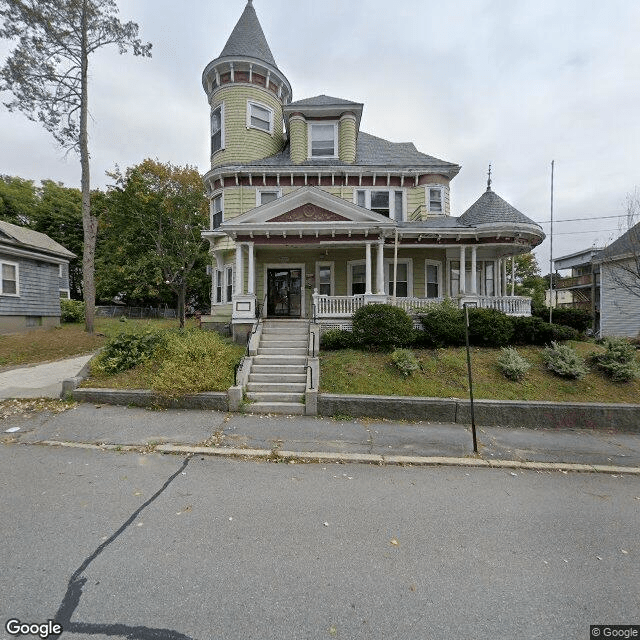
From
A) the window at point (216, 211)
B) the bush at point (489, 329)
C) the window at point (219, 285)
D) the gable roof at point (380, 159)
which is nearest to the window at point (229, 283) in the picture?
the window at point (219, 285)

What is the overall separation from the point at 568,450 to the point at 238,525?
5691 millimetres

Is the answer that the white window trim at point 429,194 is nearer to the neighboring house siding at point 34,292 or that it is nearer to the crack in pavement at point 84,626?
the crack in pavement at point 84,626

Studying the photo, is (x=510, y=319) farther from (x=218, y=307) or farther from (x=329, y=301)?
(x=218, y=307)

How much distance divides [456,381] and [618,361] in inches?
168

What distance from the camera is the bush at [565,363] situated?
798 centimetres

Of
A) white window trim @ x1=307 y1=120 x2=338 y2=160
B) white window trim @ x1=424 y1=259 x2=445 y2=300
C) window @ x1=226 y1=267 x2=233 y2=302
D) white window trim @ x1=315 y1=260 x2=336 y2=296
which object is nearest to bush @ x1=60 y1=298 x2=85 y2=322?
window @ x1=226 y1=267 x2=233 y2=302

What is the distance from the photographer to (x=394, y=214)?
15258 millimetres

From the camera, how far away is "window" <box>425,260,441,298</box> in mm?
14859

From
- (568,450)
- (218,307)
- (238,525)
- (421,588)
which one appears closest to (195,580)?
(238,525)

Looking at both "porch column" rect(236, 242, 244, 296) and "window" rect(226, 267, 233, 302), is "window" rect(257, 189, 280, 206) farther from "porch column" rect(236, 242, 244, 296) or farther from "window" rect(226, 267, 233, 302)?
"porch column" rect(236, 242, 244, 296)

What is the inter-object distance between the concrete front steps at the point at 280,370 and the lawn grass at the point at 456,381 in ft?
2.21

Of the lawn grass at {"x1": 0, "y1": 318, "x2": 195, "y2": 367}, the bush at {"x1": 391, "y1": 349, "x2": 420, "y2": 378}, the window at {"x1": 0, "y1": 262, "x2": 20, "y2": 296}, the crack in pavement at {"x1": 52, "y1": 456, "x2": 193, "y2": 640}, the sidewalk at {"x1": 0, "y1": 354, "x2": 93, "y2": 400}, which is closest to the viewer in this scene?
the crack in pavement at {"x1": 52, "y1": 456, "x2": 193, "y2": 640}

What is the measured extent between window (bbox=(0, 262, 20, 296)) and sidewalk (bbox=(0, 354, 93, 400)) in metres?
7.69

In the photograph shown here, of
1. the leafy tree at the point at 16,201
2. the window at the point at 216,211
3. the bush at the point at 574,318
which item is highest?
the leafy tree at the point at 16,201
